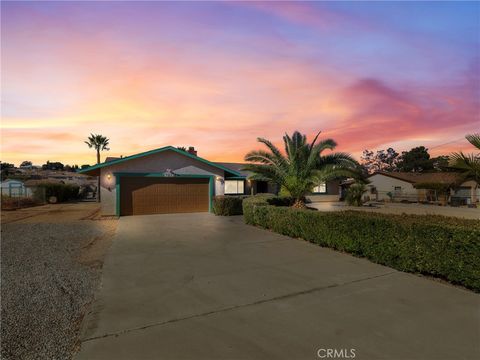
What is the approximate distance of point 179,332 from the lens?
12.3 ft

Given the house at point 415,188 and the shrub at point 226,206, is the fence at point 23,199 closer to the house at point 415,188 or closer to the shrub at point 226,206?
the shrub at point 226,206

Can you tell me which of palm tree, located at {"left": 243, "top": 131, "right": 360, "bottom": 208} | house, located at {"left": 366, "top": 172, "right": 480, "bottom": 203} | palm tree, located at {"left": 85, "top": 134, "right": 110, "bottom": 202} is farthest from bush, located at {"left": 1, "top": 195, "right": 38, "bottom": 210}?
house, located at {"left": 366, "top": 172, "right": 480, "bottom": 203}

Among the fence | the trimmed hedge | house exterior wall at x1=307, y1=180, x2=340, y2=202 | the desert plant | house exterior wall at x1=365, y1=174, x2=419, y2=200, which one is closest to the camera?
the trimmed hedge

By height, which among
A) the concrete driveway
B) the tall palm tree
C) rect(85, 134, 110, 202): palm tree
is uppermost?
rect(85, 134, 110, 202): palm tree

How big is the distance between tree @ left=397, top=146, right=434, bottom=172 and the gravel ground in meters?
82.9

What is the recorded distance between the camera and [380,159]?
103 metres

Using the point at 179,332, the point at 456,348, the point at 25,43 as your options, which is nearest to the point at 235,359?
the point at 179,332

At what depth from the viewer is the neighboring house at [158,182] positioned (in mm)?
17703

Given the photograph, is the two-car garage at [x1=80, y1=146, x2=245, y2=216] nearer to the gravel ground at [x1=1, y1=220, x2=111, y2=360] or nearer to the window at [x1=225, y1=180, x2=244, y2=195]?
the window at [x1=225, y1=180, x2=244, y2=195]

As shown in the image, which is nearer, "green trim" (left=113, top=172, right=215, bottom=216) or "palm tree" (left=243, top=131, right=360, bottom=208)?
"palm tree" (left=243, top=131, right=360, bottom=208)

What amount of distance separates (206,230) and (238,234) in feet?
5.59

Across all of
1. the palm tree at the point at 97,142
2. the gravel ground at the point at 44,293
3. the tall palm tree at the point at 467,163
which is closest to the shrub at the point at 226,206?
the gravel ground at the point at 44,293

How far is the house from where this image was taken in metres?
33.5

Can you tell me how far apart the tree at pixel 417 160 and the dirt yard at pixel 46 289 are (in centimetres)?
8259
